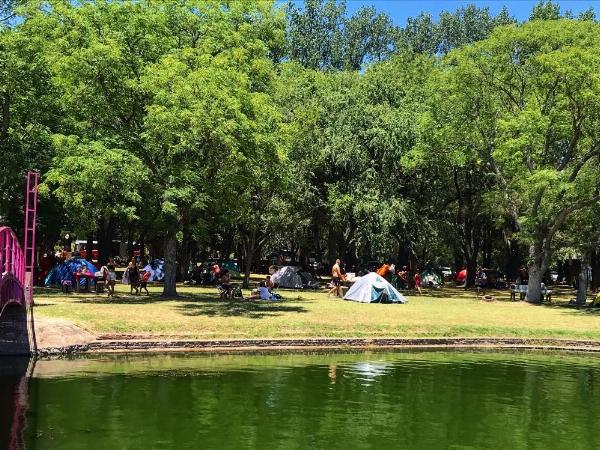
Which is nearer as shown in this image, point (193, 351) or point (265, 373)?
point (265, 373)

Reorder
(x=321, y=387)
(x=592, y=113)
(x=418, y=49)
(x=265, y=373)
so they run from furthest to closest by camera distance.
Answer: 1. (x=418, y=49)
2. (x=592, y=113)
3. (x=265, y=373)
4. (x=321, y=387)

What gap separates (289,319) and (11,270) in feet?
28.7

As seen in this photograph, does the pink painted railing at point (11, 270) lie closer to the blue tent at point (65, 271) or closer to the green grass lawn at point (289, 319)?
the green grass lawn at point (289, 319)

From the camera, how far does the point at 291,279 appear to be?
132 feet

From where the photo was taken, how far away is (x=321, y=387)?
1395 cm

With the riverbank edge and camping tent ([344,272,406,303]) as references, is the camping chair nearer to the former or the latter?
camping tent ([344,272,406,303])

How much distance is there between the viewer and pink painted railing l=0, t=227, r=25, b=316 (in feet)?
49.6

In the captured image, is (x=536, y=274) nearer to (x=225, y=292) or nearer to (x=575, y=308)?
(x=575, y=308)

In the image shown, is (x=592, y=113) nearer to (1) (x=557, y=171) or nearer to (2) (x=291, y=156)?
(1) (x=557, y=171)

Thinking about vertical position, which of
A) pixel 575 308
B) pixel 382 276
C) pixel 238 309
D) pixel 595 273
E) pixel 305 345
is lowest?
pixel 305 345

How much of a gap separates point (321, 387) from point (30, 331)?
→ 8044mm

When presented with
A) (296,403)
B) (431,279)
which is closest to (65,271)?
(296,403)

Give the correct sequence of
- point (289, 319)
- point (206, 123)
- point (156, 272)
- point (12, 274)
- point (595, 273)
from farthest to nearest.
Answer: point (595, 273), point (156, 272), point (206, 123), point (289, 319), point (12, 274)

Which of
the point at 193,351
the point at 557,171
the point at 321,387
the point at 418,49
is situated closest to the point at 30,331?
the point at 193,351
